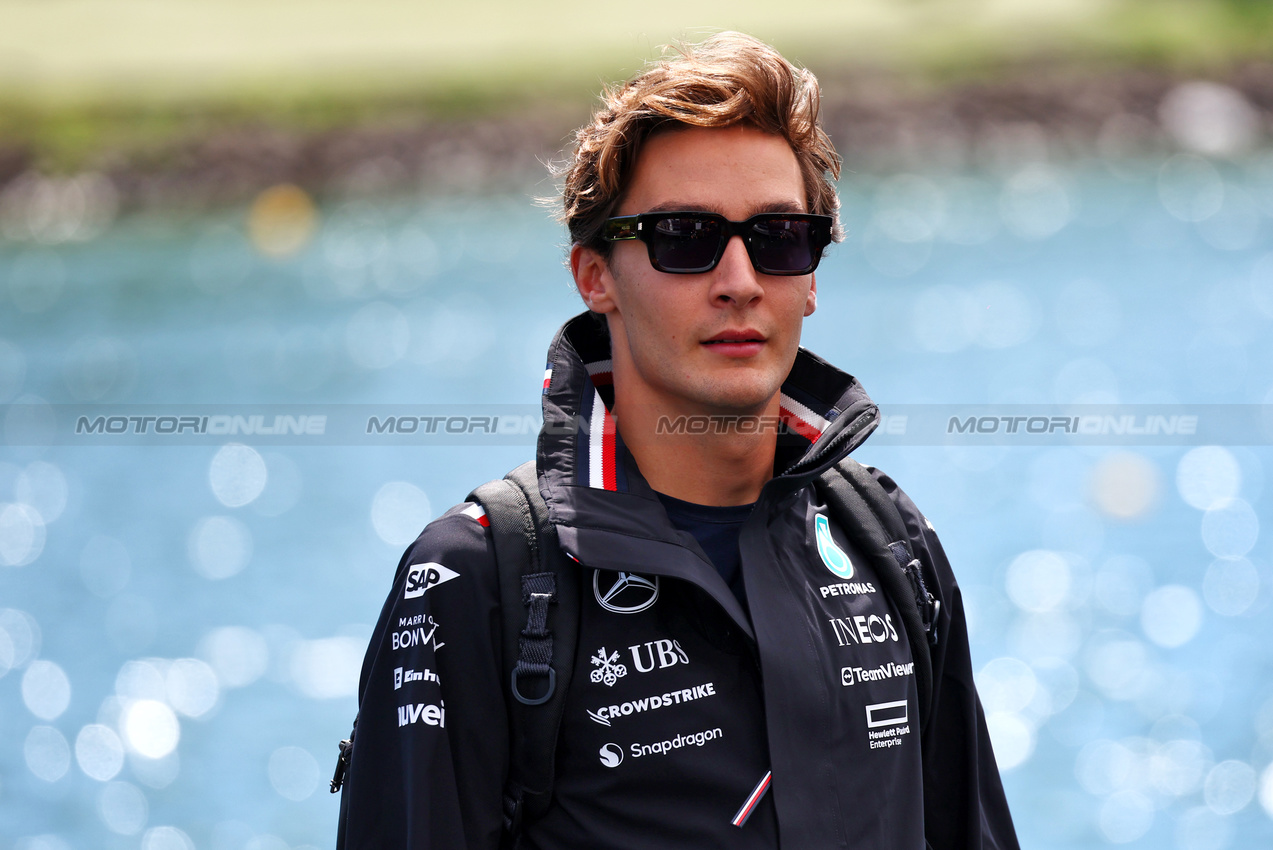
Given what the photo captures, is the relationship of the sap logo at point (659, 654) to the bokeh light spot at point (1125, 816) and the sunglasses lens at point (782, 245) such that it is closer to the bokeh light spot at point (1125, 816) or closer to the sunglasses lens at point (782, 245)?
the sunglasses lens at point (782, 245)

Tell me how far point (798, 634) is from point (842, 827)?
1.15 ft

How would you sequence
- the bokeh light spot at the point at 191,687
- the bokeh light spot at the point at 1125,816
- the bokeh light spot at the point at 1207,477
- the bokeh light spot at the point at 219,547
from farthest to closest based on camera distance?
the bokeh light spot at the point at 1207,477
the bokeh light spot at the point at 219,547
the bokeh light spot at the point at 191,687
the bokeh light spot at the point at 1125,816

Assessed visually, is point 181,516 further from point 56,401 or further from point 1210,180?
point 1210,180

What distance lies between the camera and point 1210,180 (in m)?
18.9

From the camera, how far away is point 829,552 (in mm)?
2342

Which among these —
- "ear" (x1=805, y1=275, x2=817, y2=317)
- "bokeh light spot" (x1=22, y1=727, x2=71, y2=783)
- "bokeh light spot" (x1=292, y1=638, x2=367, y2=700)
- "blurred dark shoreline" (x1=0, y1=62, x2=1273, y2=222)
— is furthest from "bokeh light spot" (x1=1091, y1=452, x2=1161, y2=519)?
"ear" (x1=805, y1=275, x2=817, y2=317)

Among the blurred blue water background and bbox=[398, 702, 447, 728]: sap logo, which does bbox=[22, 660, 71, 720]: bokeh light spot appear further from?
bbox=[398, 702, 447, 728]: sap logo

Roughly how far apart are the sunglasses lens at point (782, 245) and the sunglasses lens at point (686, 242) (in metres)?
0.08

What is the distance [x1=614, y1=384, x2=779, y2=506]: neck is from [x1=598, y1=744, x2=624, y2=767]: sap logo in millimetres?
533

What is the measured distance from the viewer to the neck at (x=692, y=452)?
2.29 m

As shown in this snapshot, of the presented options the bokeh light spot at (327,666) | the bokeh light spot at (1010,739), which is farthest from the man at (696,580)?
the bokeh light spot at (327,666)

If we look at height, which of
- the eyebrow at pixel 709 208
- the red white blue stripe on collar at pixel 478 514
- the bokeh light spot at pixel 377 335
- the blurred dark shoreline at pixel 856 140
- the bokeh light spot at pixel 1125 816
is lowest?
the bokeh light spot at pixel 1125 816

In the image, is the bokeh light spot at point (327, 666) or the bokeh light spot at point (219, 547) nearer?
the bokeh light spot at point (327, 666)

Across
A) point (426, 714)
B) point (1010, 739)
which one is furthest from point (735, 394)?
point (1010, 739)
